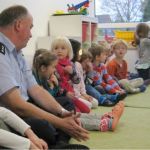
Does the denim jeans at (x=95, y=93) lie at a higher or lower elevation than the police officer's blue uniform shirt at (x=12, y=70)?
lower

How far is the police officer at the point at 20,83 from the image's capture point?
1541 mm

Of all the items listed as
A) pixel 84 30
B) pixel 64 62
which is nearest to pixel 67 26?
pixel 84 30

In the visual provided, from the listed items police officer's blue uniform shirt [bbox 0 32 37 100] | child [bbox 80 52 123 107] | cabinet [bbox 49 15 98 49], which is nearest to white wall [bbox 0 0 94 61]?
cabinet [bbox 49 15 98 49]

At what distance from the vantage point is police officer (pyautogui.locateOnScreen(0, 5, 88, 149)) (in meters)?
1.54

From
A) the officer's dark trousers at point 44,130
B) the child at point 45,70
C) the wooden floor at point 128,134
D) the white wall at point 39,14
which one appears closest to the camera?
the officer's dark trousers at point 44,130

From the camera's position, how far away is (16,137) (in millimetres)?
1243

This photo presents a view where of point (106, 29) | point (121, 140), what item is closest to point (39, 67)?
point (121, 140)

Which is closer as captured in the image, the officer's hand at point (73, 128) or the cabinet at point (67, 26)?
the officer's hand at point (73, 128)

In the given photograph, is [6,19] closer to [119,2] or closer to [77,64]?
[77,64]

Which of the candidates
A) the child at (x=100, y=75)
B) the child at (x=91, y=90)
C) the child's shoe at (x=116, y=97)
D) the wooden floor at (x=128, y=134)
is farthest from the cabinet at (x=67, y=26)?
the wooden floor at (x=128, y=134)

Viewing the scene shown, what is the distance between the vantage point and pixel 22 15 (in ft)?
5.49

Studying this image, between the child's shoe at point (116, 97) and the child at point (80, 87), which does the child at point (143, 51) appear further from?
the child at point (80, 87)

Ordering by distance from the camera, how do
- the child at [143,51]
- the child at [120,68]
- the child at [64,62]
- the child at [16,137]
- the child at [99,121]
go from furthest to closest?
the child at [143,51] < the child at [120,68] < the child at [64,62] < the child at [99,121] < the child at [16,137]

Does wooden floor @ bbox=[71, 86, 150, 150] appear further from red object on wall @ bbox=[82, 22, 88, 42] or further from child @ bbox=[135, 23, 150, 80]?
child @ bbox=[135, 23, 150, 80]
